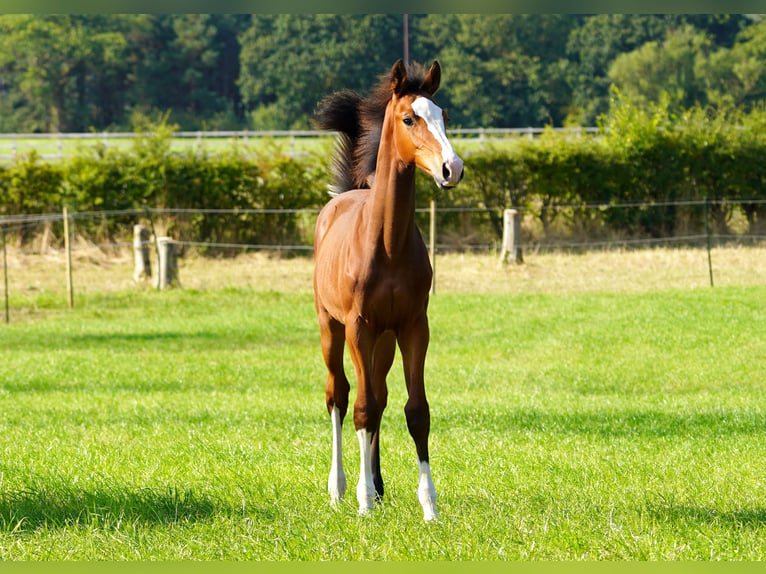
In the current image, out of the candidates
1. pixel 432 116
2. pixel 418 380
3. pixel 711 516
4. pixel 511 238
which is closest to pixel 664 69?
pixel 511 238

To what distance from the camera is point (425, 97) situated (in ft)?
18.6

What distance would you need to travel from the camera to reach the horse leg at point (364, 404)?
6.04m

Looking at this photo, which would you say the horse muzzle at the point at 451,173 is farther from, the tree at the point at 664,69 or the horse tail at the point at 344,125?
the tree at the point at 664,69

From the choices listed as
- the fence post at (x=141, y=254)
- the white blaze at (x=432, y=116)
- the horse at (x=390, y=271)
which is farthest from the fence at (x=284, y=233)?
the white blaze at (x=432, y=116)

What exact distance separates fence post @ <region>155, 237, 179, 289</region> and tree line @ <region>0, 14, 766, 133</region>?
111 feet

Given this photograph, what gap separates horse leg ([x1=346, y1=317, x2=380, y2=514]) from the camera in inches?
238

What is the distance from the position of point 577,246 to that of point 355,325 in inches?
835

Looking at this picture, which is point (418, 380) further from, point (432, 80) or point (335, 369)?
point (432, 80)

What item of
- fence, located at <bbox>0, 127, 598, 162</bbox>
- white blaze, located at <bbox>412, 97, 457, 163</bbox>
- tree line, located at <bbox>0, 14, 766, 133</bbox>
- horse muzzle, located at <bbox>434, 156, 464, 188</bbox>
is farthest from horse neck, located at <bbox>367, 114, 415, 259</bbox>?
tree line, located at <bbox>0, 14, 766, 133</bbox>

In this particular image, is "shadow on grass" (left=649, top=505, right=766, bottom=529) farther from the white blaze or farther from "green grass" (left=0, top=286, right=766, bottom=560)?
the white blaze

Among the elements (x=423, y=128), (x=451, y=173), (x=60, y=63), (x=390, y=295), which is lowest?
(x=390, y=295)

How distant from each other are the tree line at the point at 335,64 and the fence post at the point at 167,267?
33981 millimetres

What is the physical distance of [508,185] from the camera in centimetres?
2745

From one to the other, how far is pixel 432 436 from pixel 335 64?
4973 centimetres
